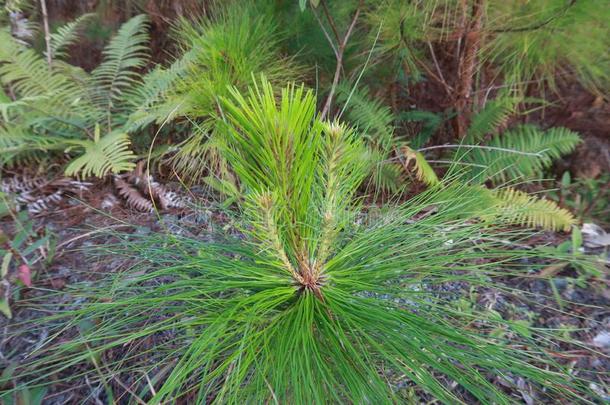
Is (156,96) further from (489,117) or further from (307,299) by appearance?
(307,299)

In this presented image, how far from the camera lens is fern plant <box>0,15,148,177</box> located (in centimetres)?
232

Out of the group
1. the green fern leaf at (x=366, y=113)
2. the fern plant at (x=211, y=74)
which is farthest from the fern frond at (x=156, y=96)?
the green fern leaf at (x=366, y=113)

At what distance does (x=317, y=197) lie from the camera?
1.02 m

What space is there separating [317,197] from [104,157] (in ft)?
4.80

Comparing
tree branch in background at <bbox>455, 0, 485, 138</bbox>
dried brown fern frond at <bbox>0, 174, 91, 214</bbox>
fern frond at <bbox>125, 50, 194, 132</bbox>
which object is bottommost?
dried brown fern frond at <bbox>0, 174, 91, 214</bbox>

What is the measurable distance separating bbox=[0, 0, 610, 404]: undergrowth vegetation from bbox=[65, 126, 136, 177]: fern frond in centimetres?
2

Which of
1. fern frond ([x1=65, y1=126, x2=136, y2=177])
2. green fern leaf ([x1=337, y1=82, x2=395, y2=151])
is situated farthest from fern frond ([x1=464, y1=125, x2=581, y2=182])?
fern frond ([x1=65, y1=126, x2=136, y2=177])

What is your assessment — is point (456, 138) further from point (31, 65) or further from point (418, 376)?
point (31, 65)

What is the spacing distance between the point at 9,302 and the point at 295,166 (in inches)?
53.1

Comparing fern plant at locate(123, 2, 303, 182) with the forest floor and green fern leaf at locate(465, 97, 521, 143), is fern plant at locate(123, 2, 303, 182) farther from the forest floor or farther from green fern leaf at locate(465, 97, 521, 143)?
green fern leaf at locate(465, 97, 521, 143)

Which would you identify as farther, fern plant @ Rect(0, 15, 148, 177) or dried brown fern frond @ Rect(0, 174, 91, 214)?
fern plant @ Rect(0, 15, 148, 177)

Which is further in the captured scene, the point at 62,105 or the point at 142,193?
the point at 62,105

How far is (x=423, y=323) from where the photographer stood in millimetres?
840

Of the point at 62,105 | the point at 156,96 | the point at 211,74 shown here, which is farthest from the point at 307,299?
the point at 62,105
